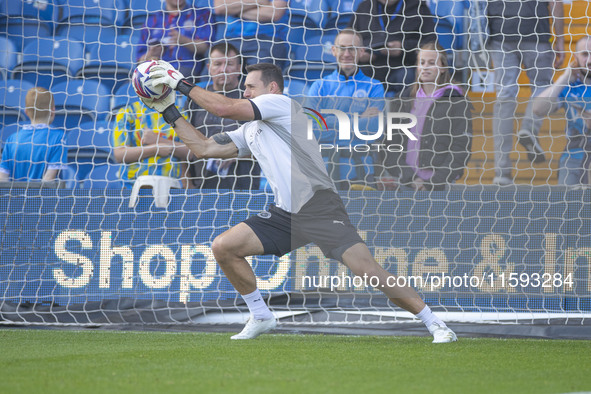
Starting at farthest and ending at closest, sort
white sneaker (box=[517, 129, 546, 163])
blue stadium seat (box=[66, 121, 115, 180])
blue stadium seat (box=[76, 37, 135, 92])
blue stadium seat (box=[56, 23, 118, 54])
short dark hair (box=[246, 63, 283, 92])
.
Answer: blue stadium seat (box=[56, 23, 118, 54]) < blue stadium seat (box=[76, 37, 135, 92]) < blue stadium seat (box=[66, 121, 115, 180]) < white sneaker (box=[517, 129, 546, 163]) < short dark hair (box=[246, 63, 283, 92])

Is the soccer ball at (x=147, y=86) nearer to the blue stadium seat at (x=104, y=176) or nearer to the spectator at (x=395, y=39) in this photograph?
the blue stadium seat at (x=104, y=176)

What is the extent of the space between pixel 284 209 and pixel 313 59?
337 cm

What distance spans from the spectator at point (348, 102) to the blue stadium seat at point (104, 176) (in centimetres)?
208

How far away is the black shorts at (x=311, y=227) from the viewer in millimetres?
5516

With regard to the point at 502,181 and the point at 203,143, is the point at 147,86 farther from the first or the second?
the point at 502,181

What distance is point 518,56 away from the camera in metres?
7.65

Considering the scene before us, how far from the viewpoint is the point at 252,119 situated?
5.37m

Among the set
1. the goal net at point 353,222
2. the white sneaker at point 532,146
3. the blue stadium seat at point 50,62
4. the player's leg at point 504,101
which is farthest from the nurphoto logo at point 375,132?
the blue stadium seat at point 50,62

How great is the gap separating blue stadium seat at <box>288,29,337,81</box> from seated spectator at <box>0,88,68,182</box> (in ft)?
7.84

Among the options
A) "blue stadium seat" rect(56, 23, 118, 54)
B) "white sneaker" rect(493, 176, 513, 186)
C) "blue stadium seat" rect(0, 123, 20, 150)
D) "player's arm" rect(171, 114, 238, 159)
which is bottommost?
"blue stadium seat" rect(0, 123, 20, 150)

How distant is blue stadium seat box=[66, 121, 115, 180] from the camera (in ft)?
26.7

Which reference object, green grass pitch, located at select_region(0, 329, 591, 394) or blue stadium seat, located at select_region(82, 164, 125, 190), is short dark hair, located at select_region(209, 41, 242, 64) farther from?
green grass pitch, located at select_region(0, 329, 591, 394)

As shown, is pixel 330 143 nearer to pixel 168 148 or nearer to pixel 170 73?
pixel 168 148

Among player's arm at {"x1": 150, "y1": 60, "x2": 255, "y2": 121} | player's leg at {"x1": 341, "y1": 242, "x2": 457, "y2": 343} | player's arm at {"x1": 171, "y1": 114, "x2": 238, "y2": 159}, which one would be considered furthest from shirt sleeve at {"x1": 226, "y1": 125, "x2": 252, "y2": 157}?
player's leg at {"x1": 341, "y1": 242, "x2": 457, "y2": 343}
